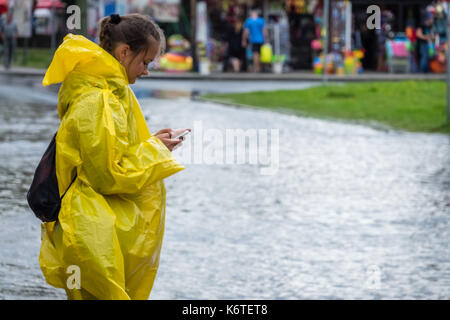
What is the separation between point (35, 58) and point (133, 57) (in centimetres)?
3696

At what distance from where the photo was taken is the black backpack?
354 centimetres

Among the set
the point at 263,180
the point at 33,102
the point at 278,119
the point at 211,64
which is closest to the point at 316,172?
the point at 263,180

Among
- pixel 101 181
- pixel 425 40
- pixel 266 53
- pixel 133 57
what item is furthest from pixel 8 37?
pixel 101 181

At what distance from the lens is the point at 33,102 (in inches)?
806

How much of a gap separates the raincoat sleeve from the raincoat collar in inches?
3.5

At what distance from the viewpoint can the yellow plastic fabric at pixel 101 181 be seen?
3.42m

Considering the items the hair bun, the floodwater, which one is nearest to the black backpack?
the hair bun

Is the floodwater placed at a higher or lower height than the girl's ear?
lower

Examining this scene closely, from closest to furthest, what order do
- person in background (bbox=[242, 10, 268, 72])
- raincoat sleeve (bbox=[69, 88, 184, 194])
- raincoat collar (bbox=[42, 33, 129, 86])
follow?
raincoat sleeve (bbox=[69, 88, 184, 194]) → raincoat collar (bbox=[42, 33, 129, 86]) → person in background (bbox=[242, 10, 268, 72])

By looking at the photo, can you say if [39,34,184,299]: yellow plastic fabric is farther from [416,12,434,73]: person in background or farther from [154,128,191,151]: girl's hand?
[416,12,434,73]: person in background

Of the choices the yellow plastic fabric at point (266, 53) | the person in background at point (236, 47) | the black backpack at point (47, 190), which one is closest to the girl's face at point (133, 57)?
the black backpack at point (47, 190)

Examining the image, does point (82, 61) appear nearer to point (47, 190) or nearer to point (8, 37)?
point (47, 190)

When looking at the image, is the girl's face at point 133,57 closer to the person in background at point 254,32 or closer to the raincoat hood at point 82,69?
the raincoat hood at point 82,69

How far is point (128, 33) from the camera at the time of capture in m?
3.59
